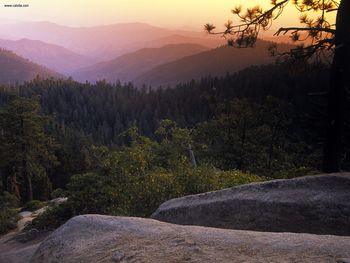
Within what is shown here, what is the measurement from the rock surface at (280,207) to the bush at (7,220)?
66.3ft

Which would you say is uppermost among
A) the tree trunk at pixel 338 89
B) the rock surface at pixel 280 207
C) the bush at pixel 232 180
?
the tree trunk at pixel 338 89

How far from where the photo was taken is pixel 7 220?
89.4 feet

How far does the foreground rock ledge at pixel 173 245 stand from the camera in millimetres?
5875

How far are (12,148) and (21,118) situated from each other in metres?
3.40

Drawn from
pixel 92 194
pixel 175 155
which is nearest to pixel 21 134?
pixel 175 155

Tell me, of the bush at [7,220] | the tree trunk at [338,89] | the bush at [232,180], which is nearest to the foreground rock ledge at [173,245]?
the tree trunk at [338,89]

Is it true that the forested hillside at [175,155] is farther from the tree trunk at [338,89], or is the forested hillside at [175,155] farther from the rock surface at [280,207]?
the rock surface at [280,207]

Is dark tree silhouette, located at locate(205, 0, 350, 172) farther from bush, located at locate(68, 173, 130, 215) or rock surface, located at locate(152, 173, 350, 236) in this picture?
bush, located at locate(68, 173, 130, 215)

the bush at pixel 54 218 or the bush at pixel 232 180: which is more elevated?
the bush at pixel 232 180

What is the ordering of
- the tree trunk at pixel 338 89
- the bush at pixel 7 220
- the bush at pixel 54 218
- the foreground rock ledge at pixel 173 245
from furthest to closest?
the bush at pixel 7 220 < the bush at pixel 54 218 < the tree trunk at pixel 338 89 < the foreground rock ledge at pixel 173 245

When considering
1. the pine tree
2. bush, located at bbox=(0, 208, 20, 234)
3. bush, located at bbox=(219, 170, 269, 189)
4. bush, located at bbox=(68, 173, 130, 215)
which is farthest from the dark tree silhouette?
the pine tree

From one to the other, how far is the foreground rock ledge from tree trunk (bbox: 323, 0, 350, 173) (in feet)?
17.8

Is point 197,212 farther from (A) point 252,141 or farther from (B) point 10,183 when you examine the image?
(B) point 10,183

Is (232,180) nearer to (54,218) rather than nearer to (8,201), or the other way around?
(54,218)
